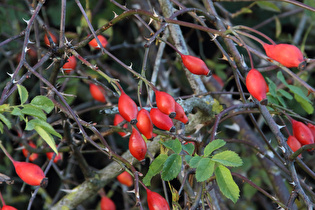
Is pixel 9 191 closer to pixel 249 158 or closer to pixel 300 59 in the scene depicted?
pixel 249 158

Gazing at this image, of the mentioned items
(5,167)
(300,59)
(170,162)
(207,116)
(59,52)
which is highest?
(59,52)

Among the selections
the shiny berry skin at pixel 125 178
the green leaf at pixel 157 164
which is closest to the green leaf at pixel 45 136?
the green leaf at pixel 157 164

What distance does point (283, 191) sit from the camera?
77.8 inches

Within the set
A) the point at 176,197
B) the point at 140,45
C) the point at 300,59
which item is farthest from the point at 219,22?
the point at 140,45

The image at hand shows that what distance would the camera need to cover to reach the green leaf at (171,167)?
113 centimetres

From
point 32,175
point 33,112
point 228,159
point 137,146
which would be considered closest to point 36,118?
point 33,112

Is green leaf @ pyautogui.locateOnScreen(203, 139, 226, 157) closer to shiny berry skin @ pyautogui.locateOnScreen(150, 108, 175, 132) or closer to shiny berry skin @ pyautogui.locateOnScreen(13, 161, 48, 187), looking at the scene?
shiny berry skin @ pyautogui.locateOnScreen(150, 108, 175, 132)

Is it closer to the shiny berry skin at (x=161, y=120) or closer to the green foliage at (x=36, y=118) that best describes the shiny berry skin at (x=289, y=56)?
the shiny berry skin at (x=161, y=120)

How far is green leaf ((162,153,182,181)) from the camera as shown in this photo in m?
1.13

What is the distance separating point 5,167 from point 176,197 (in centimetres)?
164

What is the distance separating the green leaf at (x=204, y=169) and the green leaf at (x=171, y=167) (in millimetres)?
71

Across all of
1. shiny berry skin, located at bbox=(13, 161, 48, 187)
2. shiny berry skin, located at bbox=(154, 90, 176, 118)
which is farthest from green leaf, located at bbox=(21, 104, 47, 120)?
shiny berry skin, located at bbox=(154, 90, 176, 118)

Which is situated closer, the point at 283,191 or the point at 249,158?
the point at 283,191

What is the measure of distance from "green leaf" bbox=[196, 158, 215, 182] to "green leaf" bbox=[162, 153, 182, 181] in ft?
0.23
